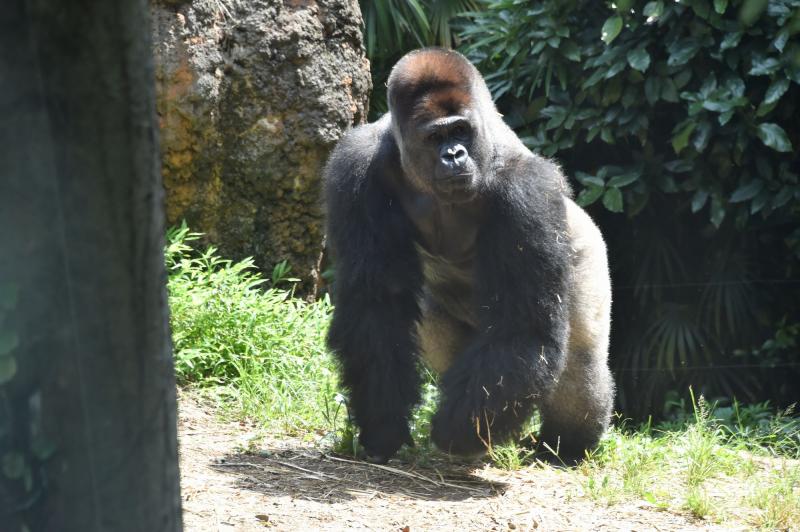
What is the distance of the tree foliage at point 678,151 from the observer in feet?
17.5

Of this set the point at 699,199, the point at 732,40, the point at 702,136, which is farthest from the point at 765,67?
the point at 699,199

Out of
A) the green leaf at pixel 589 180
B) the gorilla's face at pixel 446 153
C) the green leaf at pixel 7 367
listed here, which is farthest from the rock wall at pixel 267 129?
the green leaf at pixel 7 367

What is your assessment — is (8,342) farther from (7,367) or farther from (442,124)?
(442,124)

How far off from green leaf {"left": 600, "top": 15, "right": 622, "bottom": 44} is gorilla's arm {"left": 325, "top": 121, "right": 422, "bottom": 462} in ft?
7.91

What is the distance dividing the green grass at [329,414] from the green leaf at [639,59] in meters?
1.89

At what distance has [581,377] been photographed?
12.6 feet

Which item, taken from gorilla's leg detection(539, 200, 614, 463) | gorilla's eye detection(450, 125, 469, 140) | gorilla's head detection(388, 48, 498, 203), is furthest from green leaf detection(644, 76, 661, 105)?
gorilla's eye detection(450, 125, 469, 140)

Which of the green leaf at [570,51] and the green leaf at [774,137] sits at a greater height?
the green leaf at [570,51]

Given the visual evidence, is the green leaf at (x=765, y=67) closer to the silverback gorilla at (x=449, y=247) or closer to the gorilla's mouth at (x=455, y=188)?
the silverback gorilla at (x=449, y=247)

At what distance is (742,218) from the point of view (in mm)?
5477

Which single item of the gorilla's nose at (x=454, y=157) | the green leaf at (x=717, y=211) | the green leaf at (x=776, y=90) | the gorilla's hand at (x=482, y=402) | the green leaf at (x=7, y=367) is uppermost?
the green leaf at (x=776, y=90)

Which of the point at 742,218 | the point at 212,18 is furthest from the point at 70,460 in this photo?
the point at 742,218

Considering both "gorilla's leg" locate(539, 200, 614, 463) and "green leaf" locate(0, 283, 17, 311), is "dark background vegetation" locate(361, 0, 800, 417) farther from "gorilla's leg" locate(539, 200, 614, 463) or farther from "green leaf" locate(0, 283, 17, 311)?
"green leaf" locate(0, 283, 17, 311)

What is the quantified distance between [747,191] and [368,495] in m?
3.23
